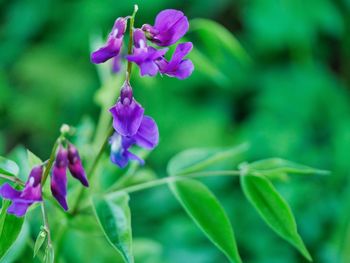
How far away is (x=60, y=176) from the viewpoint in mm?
1090

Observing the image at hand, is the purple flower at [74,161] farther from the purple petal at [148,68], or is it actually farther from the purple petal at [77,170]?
the purple petal at [148,68]

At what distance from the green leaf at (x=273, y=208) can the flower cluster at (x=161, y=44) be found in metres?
0.32

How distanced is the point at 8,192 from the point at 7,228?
81mm

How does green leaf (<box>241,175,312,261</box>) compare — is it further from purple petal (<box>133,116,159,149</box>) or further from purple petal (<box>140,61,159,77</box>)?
purple petal (<box>140,61,159,77</box>)

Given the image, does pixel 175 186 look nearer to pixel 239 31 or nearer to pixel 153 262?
pixel 153 262

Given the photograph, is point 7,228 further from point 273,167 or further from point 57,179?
point 273,167

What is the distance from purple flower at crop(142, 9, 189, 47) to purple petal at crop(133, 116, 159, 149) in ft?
0.45

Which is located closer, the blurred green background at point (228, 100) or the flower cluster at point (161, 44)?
the flower cluster at point (161, 44)

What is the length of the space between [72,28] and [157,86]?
1.91 ft

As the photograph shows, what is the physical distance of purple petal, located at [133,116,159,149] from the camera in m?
1.11

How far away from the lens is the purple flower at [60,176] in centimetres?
108

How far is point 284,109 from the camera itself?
3004mm

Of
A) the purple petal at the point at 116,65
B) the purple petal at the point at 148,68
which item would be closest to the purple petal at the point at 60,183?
the purple petal at the point at 148,68

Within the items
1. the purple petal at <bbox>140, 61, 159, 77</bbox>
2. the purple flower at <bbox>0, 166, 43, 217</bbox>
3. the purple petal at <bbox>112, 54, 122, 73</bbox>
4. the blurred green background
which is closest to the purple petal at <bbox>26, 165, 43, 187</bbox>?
the purple flower at <bbox>0, 166, 43, 217</bbox>
